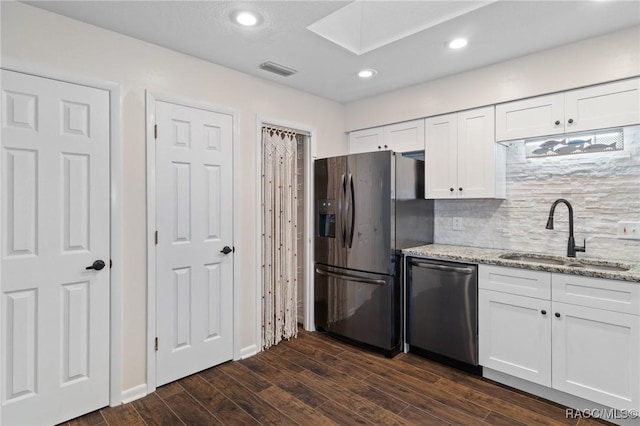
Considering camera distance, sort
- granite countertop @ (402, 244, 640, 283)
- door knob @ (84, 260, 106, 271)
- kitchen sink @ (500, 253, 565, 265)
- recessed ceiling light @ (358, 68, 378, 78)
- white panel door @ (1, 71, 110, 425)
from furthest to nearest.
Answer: recessed ceiling light @ (358, 68, 378, 78), kitchen sink @ (500, 253, 565, 265), door knob @ (84, 260, 106, 271), granite countertop @ (402, 244, 640, 283), white panel door @ (1, 71, 110, 425)

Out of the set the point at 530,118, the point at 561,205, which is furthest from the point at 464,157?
the point at 561,205

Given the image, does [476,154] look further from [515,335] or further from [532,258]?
[515,335]

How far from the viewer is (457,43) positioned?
2436 mm

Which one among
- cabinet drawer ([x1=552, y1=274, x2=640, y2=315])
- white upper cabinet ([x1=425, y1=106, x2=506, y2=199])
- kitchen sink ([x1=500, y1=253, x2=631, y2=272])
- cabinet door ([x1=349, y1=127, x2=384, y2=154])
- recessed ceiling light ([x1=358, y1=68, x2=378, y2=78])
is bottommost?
cabinet drawer ([x1=552, y1=274, x2=640, y2=315])

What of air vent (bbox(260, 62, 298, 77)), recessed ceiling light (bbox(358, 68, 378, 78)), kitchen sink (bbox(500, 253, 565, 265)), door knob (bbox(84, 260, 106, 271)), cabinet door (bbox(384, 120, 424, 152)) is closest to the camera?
door knob (bbox(84, 260, 106, 271))

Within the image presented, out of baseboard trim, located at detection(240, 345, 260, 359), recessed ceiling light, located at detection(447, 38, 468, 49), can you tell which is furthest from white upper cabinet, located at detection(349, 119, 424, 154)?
baseboard trim, located at detection(240, 345, 260, 359)

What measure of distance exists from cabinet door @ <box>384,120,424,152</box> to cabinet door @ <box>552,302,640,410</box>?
1.82 m

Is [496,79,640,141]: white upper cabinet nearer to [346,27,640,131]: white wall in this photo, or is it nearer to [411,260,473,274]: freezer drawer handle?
[346,27,640,131]: white wall

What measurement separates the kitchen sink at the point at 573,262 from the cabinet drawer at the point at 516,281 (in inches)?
9.9

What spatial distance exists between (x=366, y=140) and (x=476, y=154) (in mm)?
1238

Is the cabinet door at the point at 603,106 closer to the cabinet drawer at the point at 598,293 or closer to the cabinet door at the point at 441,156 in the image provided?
the cabinet door at the point at 441,156

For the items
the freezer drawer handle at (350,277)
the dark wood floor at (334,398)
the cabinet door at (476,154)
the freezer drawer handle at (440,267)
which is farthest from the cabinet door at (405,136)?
the dark wood floor at (334,398)

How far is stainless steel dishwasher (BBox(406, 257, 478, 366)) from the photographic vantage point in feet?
8.75

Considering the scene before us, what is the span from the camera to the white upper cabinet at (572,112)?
2.29 m
